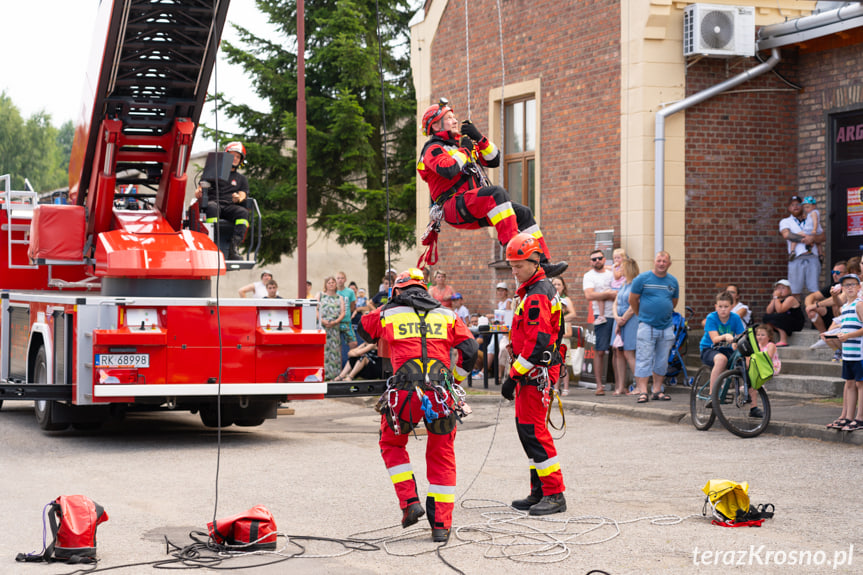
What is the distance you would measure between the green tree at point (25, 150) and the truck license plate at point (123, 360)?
2958 inches

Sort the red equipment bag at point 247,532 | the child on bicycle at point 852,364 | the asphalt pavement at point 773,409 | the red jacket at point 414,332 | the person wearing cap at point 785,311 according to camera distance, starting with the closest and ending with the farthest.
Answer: the red equipment bag at point 247,532 → the red jacket at point 414,332 → the child on bicycle at point 852,364 → the asphalt pavement at point 773,409 → the person wearing cap at point 785,311

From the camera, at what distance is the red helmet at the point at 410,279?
24.9ft

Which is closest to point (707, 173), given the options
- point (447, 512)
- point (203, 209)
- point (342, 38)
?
point (203, 209)

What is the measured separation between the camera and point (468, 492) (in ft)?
29.4

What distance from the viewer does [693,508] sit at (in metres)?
8.16

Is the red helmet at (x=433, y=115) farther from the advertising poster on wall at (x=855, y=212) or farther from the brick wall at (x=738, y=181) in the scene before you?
the advertising poster on wall at (x=855, y=212)

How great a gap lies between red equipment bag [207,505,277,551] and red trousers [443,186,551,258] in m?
2.96

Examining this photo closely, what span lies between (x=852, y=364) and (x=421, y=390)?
18.6ft

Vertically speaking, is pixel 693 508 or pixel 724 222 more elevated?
pixel 724 222

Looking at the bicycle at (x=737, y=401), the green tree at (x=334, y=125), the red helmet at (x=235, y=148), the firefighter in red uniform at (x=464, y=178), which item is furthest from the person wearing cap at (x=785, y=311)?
the green tree at (x=334, y=125)

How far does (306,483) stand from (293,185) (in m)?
23.1

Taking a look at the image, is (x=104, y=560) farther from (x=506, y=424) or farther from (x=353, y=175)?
(x=353, y=175)

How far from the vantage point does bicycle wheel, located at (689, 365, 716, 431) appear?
488 inches
